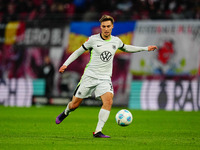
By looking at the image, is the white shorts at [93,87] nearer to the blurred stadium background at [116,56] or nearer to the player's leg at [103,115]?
the player's leg at [103,115]

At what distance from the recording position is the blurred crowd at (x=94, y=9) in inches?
818

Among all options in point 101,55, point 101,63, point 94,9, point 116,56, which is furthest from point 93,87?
point 94,9

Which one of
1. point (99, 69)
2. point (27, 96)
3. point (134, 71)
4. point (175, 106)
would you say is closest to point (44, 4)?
point (27, 96)

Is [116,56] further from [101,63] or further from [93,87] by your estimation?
[101,63]

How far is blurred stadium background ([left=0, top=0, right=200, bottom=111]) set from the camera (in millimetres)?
20000

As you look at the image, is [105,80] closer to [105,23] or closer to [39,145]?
[105,23]

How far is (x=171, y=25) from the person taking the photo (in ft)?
66.9

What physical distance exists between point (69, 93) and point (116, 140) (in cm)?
1265

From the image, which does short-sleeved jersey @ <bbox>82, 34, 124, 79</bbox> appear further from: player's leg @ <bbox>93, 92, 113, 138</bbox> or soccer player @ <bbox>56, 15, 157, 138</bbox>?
player's leg @ <bbox>93, 92, 113, 138</bbox>

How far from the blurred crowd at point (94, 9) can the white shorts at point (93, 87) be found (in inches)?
413

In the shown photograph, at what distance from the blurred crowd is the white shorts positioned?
1048 centimetres

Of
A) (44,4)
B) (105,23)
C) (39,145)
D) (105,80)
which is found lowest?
(39,145)

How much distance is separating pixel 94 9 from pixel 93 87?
1266cm

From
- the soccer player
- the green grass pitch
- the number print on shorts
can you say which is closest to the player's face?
the soccer player
